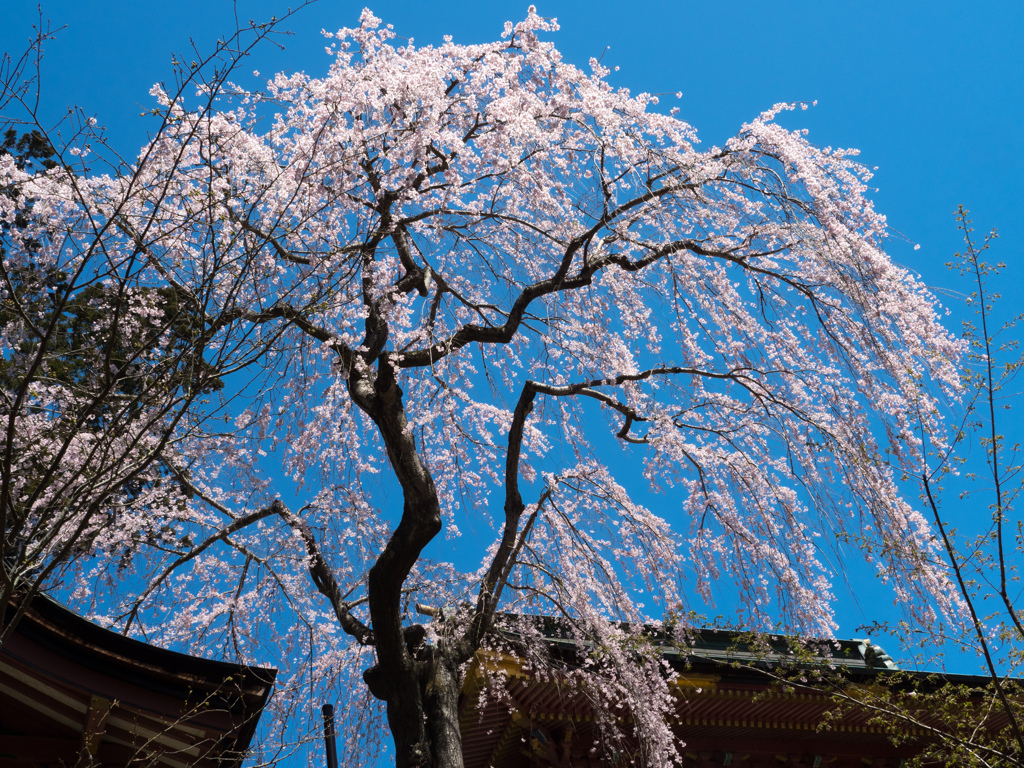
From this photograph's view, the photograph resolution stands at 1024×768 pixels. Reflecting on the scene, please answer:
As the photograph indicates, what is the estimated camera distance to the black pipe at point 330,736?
5.98m

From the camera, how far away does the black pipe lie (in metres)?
5.98

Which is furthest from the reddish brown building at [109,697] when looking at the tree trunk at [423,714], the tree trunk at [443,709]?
the tree trunk at [443,709]

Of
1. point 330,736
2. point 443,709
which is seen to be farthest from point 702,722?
point 330,736

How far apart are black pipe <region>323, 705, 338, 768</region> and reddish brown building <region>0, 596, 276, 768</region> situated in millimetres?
2253

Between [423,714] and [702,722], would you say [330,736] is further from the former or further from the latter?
[702,722]

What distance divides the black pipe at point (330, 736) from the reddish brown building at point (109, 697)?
2.25 metres

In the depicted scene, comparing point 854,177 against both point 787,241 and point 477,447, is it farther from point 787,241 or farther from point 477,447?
point 477,447

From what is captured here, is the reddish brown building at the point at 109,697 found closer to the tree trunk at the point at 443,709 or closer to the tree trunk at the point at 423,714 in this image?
the tree trunk at the point at 423,714

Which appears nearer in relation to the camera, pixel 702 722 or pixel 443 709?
pixel 443 709

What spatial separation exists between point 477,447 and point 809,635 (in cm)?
334

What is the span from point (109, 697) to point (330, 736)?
108 inches

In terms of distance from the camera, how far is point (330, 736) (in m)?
6.07

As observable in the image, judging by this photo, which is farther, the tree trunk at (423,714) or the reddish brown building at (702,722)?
the reddish brown building at (702,722)

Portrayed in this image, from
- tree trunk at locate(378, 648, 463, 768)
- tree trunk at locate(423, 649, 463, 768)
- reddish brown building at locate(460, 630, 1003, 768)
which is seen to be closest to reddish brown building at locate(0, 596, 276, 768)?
tree trunk at locate(378, 648, 463, 768)
